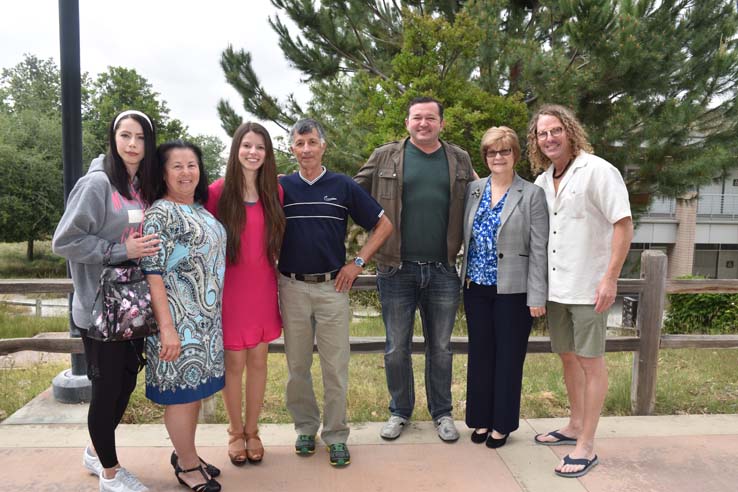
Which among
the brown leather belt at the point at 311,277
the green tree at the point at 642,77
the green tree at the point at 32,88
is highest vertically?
the green tree at the point at 32,88

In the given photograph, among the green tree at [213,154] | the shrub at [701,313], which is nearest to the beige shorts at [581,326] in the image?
the shrub at [701,313]

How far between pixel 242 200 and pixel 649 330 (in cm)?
284

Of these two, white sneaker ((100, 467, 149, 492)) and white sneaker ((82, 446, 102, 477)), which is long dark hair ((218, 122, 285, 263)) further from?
white sneaker ((82, 446, 102, 477))

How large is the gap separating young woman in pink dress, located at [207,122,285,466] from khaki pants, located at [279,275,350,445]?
5.4 inches

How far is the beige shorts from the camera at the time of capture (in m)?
2.92

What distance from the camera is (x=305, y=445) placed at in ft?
10.2

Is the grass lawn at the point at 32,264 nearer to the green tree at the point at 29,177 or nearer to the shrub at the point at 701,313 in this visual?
the green tree at the point at 29,177

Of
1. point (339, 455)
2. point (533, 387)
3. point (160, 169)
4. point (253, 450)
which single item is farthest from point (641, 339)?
point (160, 169)

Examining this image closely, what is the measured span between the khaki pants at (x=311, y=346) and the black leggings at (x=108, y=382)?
29.6 inches

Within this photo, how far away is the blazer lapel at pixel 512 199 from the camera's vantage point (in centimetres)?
304

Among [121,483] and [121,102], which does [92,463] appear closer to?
[121,483]

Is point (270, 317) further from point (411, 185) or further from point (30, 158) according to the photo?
point (30, 158)

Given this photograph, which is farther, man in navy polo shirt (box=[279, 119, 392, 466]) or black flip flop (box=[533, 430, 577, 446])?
black flip flop (box=[533, 430, 577, 446])

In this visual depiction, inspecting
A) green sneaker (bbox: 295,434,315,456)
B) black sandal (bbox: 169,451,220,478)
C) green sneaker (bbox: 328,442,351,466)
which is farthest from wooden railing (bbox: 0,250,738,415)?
black sandal (bbox: 169,451,220,478)
